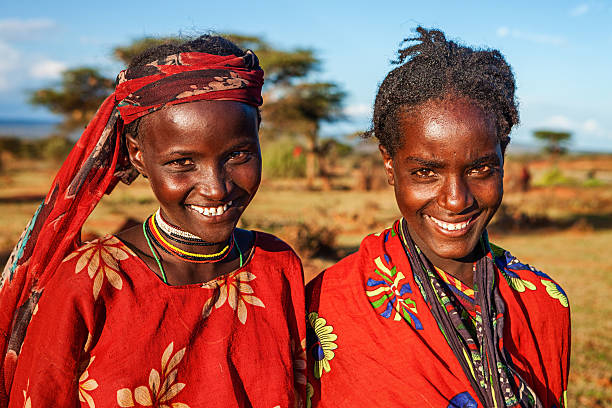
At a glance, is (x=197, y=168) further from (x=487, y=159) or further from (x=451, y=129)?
(x=487, y=159)

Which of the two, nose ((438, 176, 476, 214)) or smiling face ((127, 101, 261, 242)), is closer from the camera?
smiling face ((127, 101, 261, 242))

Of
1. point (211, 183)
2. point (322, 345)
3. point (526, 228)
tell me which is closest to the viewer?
point (211, 183)

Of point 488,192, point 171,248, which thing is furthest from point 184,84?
point 488,192

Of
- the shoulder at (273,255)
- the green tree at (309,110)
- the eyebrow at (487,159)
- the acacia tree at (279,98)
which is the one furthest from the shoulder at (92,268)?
the green tree at (309,110)

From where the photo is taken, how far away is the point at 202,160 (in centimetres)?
153

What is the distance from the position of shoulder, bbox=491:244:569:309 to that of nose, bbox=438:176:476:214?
0.44 meters

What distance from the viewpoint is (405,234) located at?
1.89 metres

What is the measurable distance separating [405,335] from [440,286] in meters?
0.23

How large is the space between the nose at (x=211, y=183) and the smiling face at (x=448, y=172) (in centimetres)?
60

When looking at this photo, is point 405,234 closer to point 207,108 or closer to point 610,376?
point 207,108

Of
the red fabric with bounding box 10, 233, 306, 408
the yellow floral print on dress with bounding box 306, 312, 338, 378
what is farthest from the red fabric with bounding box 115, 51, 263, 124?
the yellow floral print on dress with bounding box 306, 312, 338, 378

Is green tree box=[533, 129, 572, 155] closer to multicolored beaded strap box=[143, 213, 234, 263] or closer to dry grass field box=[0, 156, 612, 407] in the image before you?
dry grass field box=[0, 156, 612, 407]

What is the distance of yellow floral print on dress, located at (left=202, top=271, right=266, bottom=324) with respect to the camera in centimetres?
165

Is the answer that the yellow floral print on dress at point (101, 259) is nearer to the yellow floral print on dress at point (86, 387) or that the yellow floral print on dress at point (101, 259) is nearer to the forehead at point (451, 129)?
the yellow floral print on dress at point (86, 387)
